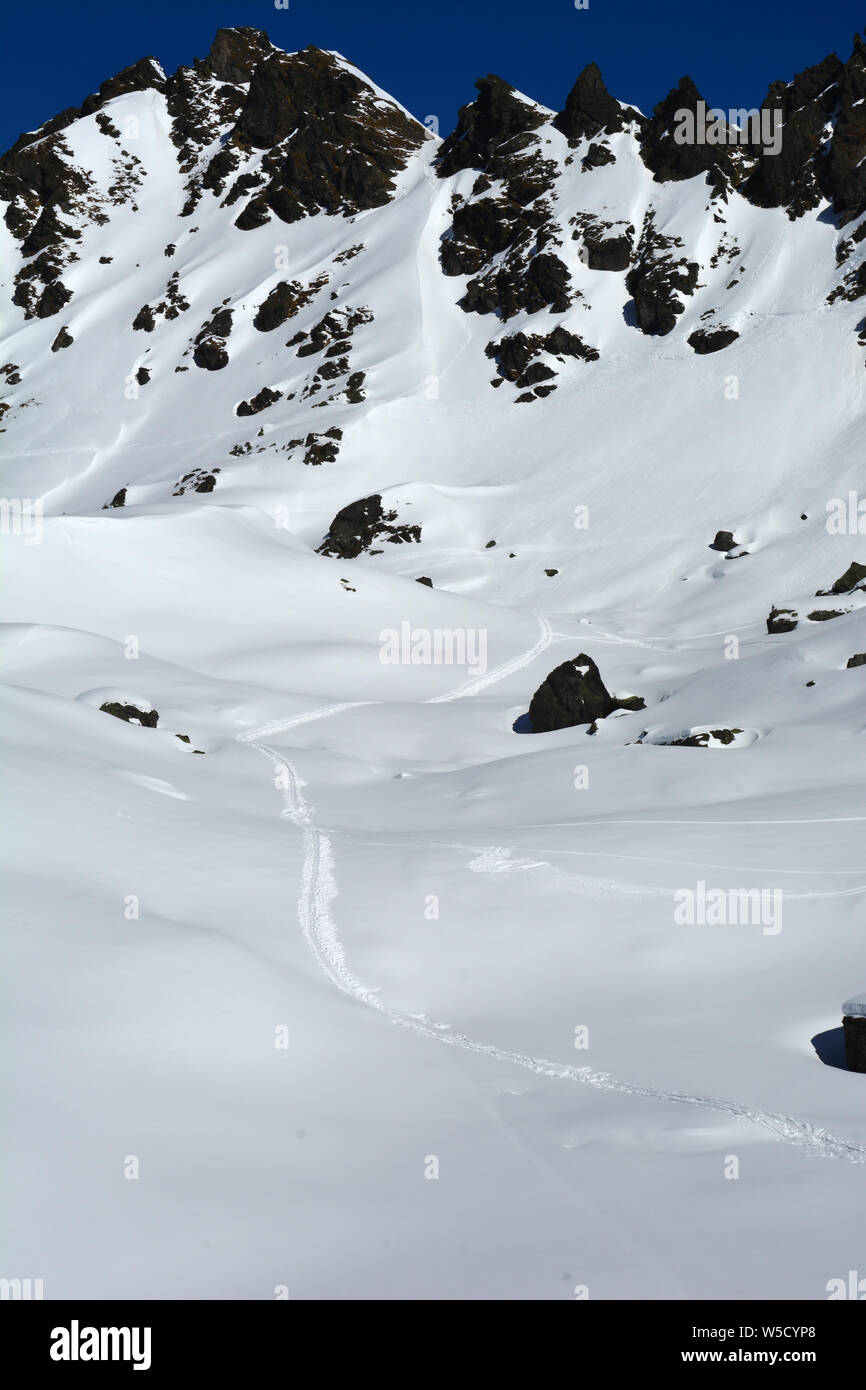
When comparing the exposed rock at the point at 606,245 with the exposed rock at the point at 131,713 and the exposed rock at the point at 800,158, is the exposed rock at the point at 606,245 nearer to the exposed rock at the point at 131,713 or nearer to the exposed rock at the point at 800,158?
the exposed rock at the point at 800,158

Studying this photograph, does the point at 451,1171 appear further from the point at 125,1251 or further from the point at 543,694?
the point at 543,694

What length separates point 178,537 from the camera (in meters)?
43.0

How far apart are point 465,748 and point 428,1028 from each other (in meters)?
18.0

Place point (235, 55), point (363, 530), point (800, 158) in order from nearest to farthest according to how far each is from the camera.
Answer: point (363, 530), point (800, 158), point (235, 55)

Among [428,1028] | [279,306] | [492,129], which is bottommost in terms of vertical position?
[428,1028]

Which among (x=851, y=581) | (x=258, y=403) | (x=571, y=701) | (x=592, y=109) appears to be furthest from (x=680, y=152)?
(x=571, y=701)

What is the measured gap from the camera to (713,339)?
73.9m

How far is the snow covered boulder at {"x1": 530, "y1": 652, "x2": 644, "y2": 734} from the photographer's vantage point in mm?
29266

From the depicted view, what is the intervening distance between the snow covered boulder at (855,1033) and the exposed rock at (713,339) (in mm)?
71828

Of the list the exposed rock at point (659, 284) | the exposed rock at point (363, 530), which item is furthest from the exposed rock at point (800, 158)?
the exposed rock at point (363, 530)

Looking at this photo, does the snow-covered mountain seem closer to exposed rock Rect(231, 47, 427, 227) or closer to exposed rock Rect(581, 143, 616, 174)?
exposed rock Rect(581, 143, 616, 174)

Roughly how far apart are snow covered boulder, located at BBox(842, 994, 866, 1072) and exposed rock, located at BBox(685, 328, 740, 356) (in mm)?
71828

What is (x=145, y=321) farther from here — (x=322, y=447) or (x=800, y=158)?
(x=800, y=158)

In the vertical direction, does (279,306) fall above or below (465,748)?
above
